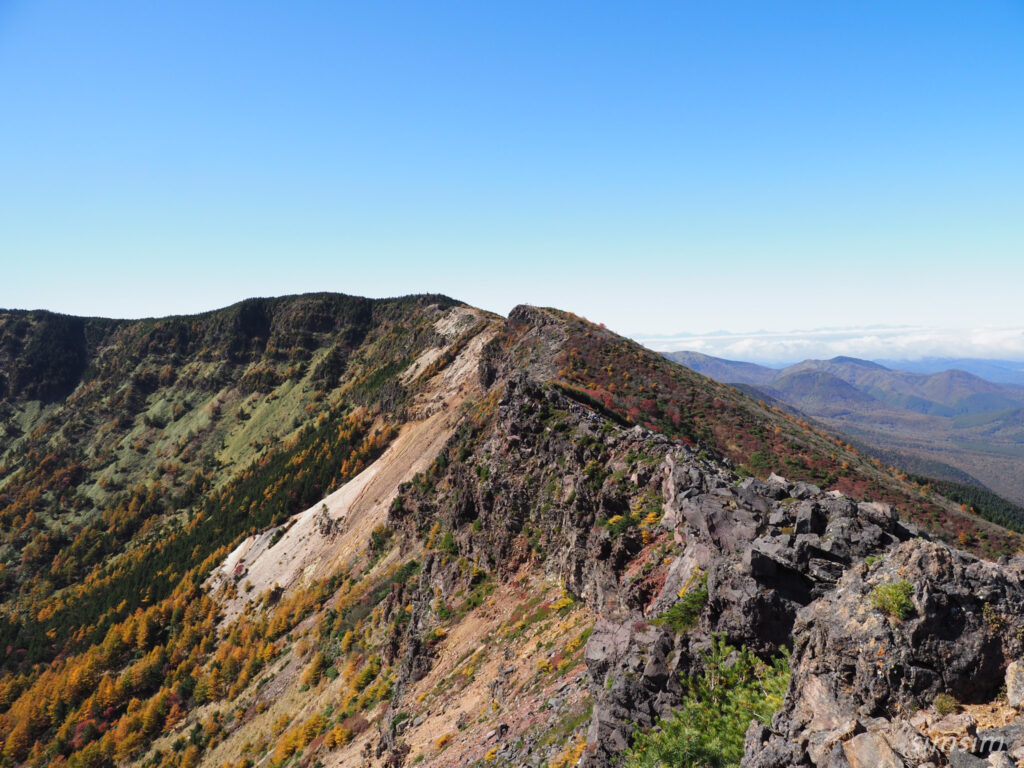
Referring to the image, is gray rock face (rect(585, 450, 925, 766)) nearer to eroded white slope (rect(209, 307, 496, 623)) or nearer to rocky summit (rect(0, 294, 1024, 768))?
rocky summit (rect(0, 294, 1024, 768))

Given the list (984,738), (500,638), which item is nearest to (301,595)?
(500,638)

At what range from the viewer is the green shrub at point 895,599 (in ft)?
33.3

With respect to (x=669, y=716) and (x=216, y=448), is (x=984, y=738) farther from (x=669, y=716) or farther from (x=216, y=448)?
(x=216, y=448)

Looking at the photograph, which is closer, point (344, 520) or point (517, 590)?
point (517, 590)

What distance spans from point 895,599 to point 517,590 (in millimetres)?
26070

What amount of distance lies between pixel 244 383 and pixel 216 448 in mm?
27865

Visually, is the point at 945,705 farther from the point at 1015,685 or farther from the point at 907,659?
the point at 1015,685

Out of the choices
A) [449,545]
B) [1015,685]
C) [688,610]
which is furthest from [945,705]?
[449,545]

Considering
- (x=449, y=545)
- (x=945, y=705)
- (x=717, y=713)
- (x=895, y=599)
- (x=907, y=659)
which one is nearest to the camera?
(x=945, y=705)

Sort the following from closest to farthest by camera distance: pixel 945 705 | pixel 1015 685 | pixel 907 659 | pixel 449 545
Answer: pixel 1015 685, pixel 945 705, pixel 907 659, pixel 449 545

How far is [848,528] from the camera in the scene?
14.7 meters

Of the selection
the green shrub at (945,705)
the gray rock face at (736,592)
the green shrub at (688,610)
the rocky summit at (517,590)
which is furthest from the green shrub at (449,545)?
the green shrub at (945,705)

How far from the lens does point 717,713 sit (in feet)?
44.0

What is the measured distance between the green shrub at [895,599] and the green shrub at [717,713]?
406 centimetres
